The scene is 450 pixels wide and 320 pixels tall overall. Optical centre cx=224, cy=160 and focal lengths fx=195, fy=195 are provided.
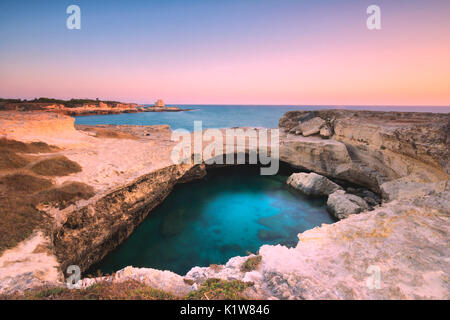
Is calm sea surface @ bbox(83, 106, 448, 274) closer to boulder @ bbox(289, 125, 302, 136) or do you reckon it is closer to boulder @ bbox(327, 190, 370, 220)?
boulder @ bbox(327, 190, 370, 220)

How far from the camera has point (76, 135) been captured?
17.5m

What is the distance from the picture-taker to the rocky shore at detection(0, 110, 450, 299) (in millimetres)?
4414

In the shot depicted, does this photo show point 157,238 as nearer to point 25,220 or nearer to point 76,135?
point 25,220

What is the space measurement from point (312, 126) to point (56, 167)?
21.8 metres

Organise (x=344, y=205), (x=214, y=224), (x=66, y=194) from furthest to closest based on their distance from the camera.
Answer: (x=214, y=224), (x=344, y=205), (x=66, y=194)

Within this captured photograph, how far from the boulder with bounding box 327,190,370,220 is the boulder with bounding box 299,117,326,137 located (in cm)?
890

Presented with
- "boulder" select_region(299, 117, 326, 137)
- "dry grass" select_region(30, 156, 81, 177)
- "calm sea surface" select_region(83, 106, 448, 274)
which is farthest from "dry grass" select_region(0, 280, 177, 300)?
"boulder" select_region(299, 117, 326, 137)

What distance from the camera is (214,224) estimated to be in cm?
1269

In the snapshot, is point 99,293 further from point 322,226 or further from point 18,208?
point 322,226

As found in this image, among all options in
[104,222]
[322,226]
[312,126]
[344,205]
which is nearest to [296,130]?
[312,126]

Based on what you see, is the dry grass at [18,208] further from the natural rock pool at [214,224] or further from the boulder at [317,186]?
the boulder at [317,186]

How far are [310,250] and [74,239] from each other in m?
9.05

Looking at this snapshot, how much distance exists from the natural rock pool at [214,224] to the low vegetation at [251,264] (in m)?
4.44
